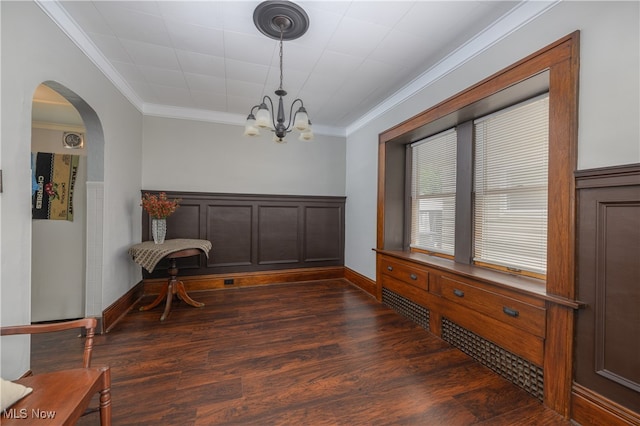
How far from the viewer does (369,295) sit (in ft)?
12.4

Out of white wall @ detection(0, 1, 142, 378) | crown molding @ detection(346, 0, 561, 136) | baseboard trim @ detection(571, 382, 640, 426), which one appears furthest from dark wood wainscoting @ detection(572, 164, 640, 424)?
white wall @ detection(0, 1, 142, 378)

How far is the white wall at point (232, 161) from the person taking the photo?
12.6ft

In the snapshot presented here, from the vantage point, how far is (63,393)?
1.12m

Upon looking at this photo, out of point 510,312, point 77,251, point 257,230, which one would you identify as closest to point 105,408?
point 77,251

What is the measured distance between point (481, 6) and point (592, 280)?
6.43ft

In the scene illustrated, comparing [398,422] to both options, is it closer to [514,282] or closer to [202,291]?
[514,282]

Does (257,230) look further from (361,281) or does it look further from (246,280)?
(361,281)

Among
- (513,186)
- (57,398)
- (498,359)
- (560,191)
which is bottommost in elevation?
(498,359)

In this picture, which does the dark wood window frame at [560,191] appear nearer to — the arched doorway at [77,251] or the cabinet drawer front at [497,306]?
the cabinet drawer front at [497,306]

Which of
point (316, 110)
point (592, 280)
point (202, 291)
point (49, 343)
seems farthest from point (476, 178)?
point (49, 343)

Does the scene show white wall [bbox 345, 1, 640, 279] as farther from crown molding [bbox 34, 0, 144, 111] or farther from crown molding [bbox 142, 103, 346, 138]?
crown molding [bbox 142, 103, 346, 138]

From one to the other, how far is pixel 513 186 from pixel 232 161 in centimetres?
370

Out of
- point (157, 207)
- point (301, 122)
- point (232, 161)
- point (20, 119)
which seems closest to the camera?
point (20, 119)

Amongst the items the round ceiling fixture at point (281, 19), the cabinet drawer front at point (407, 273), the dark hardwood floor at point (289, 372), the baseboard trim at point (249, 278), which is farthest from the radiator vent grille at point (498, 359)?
the round ceiling fixture at point (281, 19)
